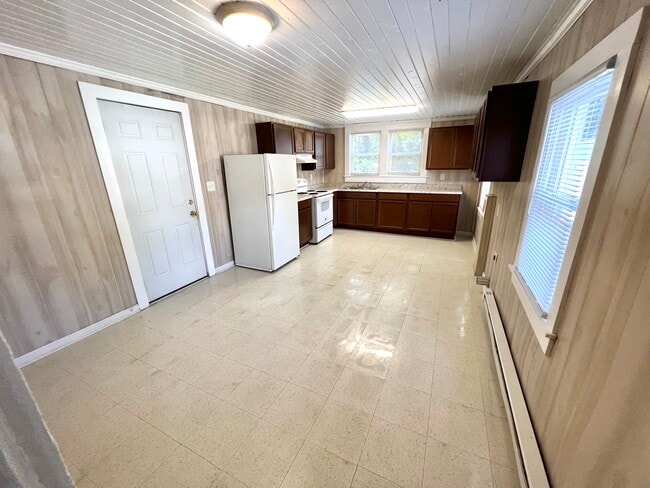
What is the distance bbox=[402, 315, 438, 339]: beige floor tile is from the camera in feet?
7.62

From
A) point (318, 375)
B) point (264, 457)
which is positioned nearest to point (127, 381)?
point (264, 457)

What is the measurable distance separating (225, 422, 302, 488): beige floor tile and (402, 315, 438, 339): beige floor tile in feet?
4.42

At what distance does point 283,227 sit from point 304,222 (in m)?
0.87

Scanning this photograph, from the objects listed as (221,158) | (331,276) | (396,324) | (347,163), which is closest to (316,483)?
(396,324)

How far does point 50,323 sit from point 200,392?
59.5 inches

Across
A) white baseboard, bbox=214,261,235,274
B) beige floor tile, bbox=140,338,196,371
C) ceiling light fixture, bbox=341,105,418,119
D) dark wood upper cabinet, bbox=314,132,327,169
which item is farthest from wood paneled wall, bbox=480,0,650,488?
dark wood upper cabinet, bbox=314,132,327,169

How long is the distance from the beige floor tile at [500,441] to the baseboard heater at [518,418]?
0.05 meters

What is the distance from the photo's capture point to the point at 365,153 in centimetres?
587

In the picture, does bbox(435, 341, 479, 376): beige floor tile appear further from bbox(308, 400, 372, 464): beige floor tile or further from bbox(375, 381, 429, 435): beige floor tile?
bbox(308, 400, 372, 464): beige floor tile

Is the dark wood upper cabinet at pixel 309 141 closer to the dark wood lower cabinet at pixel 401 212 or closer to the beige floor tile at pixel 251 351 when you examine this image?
the dark wood lower cabinet at pixel 401 212

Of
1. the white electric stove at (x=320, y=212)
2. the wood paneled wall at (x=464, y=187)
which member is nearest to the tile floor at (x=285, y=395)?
the white electric stove at (x=320, y=212)

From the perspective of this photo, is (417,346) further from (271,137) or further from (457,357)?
(271,137)

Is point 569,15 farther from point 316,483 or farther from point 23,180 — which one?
point 23,180

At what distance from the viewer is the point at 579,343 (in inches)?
38.5
